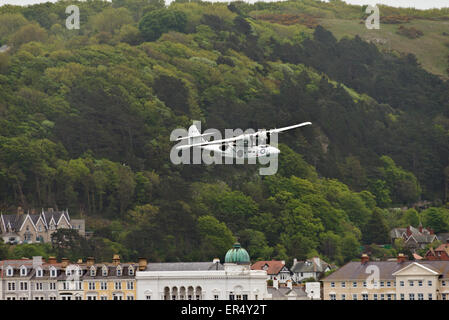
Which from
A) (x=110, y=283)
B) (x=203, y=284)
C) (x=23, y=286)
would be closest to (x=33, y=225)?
(x=23, y=286)

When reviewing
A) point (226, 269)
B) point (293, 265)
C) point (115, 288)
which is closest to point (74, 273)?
point (115, 288)

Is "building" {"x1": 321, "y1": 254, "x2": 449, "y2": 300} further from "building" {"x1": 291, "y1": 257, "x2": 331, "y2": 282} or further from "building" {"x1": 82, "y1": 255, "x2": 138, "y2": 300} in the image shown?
"building" {"x1": 291, "y1": 257, "x2": 331, "y2": 282}

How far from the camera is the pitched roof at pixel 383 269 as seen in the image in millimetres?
123325

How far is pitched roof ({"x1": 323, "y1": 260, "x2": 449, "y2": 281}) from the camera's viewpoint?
12332 cm

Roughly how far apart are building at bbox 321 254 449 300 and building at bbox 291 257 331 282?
42.1 meters

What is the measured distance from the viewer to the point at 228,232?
195m

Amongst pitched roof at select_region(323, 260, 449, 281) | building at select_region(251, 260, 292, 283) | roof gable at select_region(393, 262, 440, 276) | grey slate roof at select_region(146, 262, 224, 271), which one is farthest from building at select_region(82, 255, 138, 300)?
building at select_region(251, 260, 292, 283)

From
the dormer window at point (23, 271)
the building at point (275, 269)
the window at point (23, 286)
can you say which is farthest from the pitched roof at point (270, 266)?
the window at point (23, 286)

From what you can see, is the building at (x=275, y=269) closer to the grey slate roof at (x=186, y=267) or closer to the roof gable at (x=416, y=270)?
the grey slate roof at (x=186, y=267)

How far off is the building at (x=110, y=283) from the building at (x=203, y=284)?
0.98 metres

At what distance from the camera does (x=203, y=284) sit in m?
129

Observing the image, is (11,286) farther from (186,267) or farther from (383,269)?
(383,269)
